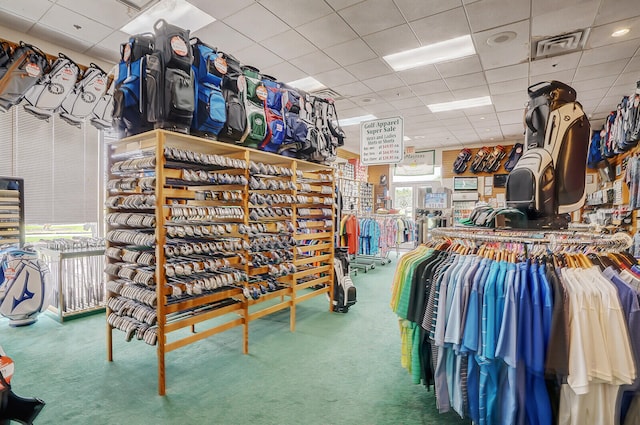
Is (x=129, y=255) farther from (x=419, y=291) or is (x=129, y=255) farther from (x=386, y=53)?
(x=386, y=53)

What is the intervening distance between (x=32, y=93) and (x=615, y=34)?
7.67 metres

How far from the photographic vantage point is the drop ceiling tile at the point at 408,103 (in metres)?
6.92

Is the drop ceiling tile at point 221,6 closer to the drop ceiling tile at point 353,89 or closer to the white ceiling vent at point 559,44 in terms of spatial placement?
the drop ceiling tile at point 353,89

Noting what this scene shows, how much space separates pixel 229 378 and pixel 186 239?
1.27 m

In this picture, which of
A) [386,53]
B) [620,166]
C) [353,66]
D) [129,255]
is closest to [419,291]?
[129,255]

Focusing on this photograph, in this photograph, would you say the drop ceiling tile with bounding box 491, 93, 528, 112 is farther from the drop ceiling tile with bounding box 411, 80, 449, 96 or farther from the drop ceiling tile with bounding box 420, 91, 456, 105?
the drop ceiling tile with bounding box 411, 80, 449, 96

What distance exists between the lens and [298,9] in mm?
3818

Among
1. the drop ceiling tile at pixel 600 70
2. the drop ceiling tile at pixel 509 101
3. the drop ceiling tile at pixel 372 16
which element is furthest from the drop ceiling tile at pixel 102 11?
the drop ceiling tile at pixel 600 70

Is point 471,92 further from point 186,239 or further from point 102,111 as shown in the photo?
point 102,111

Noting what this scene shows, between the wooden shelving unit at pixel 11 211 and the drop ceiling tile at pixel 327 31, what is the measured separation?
165 inches

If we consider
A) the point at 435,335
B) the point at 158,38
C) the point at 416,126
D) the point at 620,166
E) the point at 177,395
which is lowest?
the point at 177,395

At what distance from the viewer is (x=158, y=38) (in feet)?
8.54

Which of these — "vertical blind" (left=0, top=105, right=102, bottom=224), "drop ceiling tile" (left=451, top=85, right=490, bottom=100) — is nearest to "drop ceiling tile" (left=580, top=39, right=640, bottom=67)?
"drop ceiling tile" (left=451, top=85, right=490, bottom=100)

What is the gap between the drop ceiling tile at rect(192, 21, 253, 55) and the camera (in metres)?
4.25
